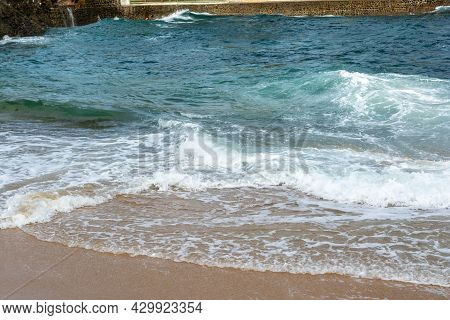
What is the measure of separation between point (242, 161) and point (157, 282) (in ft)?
8.83

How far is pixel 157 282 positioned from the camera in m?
3.44

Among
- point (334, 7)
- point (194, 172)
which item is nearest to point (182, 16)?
point (334, 7)

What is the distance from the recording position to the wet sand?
3279mm

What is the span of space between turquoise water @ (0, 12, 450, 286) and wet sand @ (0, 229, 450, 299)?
0.14m

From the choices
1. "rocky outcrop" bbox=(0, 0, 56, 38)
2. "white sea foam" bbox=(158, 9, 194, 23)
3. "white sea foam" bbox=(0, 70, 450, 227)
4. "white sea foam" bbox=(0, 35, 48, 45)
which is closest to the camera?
"white sea foam" bbox=(0, 70, 450, 227)

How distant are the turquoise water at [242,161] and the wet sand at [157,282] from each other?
0.14 meters

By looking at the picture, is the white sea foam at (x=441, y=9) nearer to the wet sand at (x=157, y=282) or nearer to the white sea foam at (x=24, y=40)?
the white sea foam at (x=24, y=40)

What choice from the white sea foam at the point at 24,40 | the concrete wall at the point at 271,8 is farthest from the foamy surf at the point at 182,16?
the white sea foam at the point at 24,40

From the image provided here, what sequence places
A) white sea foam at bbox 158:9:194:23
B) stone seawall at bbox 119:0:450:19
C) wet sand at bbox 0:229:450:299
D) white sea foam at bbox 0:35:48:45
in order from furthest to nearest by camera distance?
1. white sea foam at bbox 158:9:194:23
2. stone seawall at bbox 119:0:450:19
3. white sea foam at bbox 0:35:48:45
4. wet sand at bbox 0:229:450:299

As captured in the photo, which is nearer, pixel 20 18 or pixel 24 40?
pixel 24 40

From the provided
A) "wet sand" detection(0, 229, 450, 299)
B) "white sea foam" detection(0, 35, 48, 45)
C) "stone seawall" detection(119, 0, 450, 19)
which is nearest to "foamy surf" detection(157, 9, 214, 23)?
"stone seawall" detection(119, 0, 450, 19)

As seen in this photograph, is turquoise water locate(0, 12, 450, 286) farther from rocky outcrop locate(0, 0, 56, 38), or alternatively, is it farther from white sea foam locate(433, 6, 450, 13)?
white sea foam locate(433, 6, 450, 13)

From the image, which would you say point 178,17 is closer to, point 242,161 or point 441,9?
point 441,9

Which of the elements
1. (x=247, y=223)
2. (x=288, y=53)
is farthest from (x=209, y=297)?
(x=288, y=53)
